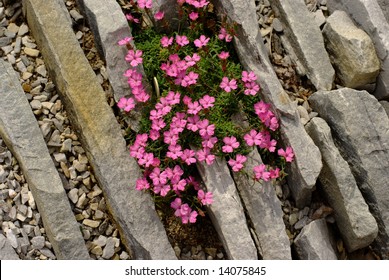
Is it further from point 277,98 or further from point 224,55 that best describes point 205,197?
point 224,55

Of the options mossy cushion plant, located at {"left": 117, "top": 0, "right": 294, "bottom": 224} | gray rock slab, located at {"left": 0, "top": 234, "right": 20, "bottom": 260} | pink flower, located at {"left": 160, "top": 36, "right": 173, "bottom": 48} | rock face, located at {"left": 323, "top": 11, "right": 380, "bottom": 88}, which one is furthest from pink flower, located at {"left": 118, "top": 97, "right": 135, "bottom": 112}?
rock face, located at {"left": 323, "top": 11, "right": 380, "bottom": 88}

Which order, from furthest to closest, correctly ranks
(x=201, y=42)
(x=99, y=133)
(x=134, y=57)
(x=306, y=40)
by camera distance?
1. (x=306, y=40)
2. (x=201, y=42)
3. (x=134, y=57)
4. (x=99, y=133)

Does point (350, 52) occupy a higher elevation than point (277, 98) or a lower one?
higher

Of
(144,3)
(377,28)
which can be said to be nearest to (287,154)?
(377,28)

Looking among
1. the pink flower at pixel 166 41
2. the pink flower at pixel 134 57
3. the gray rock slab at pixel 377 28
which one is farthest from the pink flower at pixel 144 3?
the gray rock slab at pixel 377 28

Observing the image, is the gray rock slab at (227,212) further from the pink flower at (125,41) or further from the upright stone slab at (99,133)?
the pink flower at (125,41)

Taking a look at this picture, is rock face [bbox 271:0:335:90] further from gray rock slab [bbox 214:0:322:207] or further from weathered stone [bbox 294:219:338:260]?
weathered stone [bbox 294:219:338:260]

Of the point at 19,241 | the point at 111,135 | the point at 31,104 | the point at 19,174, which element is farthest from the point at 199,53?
the point at 19,241
